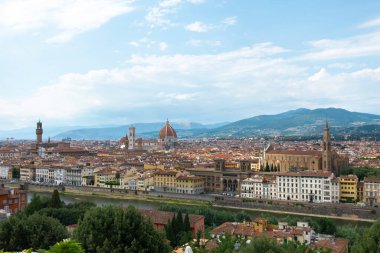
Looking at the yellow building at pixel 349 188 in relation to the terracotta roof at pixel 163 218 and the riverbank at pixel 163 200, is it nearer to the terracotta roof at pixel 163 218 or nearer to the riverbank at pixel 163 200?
the riverbank at pixel 163 200

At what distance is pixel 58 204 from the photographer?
66.0 ft

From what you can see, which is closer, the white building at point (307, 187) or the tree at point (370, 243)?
the tree at point (370, 243)

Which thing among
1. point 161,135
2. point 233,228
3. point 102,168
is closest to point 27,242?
point 233,228

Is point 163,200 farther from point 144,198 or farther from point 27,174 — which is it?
point 27,174

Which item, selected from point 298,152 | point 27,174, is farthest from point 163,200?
point 27,174

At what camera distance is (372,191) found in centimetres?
2970

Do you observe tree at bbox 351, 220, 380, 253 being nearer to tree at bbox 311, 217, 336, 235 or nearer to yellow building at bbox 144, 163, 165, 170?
tree at bbox 311, 217, 336, 235

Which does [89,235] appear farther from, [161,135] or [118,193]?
[161,135]

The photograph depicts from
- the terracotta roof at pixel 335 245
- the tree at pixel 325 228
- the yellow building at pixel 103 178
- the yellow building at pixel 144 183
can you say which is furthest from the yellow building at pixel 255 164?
the terracotta roof at pixel 335 245

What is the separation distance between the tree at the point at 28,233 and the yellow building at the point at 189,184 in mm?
21640

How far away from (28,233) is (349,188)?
74.0 ft

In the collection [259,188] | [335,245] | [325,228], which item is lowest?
[325,228]

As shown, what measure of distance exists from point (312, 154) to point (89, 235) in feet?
102

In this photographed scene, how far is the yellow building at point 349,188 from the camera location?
100.0 ft
